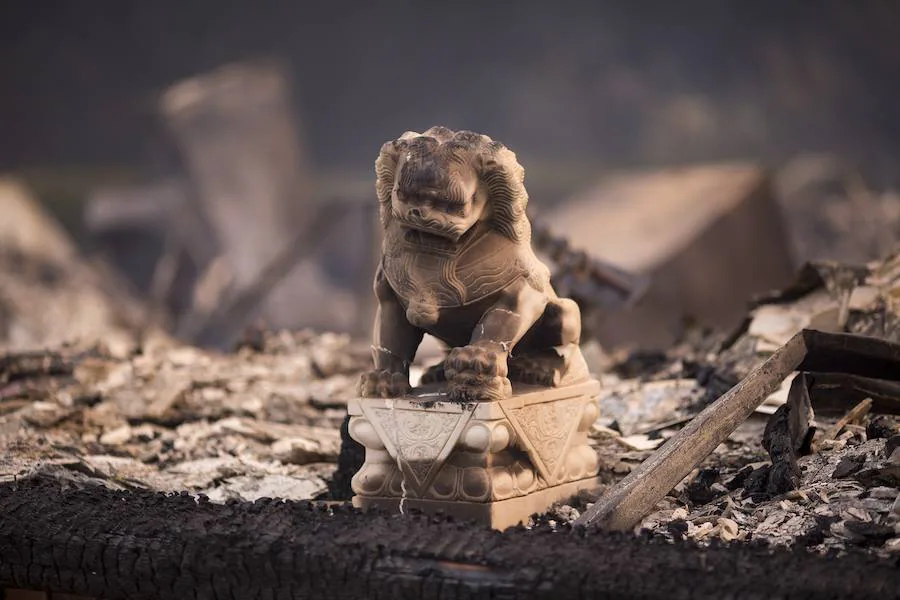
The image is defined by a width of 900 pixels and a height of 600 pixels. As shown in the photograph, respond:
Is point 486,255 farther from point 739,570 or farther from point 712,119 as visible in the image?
point 712,119

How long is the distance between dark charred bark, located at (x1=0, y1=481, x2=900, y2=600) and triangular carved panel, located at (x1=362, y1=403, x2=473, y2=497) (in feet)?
1.24

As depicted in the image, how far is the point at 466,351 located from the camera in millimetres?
4008

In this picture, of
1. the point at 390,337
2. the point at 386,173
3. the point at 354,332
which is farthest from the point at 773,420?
the point at 354,332

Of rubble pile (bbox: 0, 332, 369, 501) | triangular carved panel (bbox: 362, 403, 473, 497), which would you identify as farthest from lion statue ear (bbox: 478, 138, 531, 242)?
rubble pile (bbox: 0, 332, 369, 501)

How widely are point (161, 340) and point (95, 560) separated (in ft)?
18.5

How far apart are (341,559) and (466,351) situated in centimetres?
91

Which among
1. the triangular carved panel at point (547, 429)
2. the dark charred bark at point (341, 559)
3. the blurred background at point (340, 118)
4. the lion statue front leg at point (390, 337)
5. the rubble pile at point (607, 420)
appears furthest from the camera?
the blurred background at point (340, 118)

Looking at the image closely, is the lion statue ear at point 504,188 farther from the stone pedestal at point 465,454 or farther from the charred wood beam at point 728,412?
the charred wood beam at point 728,412

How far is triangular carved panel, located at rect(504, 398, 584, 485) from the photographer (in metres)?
4.10

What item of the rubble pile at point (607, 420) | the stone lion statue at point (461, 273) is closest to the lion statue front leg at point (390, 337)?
the stone lion statue at point (461, 273)

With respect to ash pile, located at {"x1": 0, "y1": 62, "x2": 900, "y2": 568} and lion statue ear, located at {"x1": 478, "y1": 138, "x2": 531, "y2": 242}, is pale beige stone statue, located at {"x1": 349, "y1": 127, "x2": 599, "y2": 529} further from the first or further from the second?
ash pile, located at {"x1": 0, "y1": 62, "x2": 900, "y2": 568}

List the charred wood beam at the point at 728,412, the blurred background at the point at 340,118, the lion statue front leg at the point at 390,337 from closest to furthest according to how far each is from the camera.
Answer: the charred wood beam at the point at 728,412 → the lion statue front leg at the point at 390,337 → the blurred background at the point at 340,118

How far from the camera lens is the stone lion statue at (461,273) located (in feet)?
13.1

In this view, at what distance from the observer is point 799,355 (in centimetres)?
441
